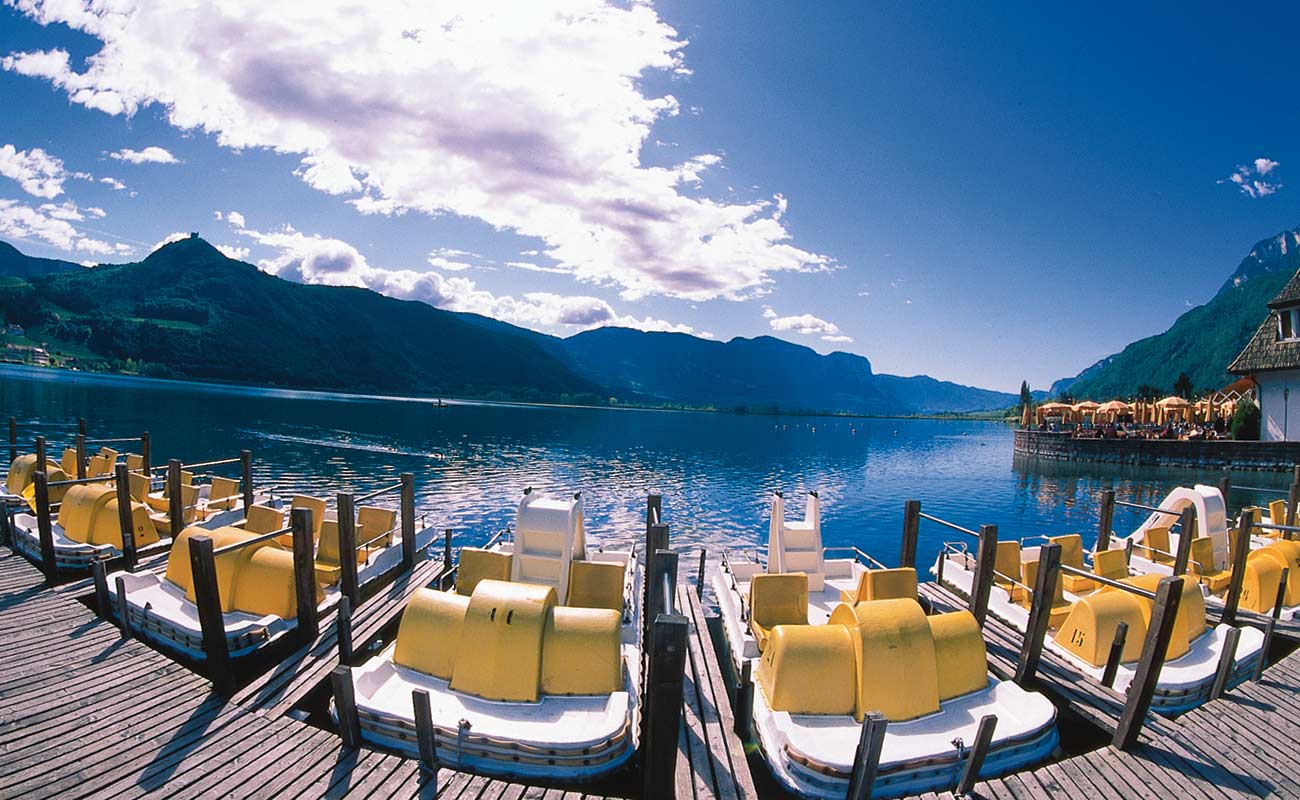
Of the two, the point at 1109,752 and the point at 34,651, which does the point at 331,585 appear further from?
the point at 1109,752

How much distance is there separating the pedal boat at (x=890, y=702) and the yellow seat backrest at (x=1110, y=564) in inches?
283

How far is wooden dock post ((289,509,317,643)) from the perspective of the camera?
1162 cm

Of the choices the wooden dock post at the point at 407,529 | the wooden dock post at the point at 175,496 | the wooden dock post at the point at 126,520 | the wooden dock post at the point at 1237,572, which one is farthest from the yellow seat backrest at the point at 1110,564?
the wooden dock post at the point at 126,520

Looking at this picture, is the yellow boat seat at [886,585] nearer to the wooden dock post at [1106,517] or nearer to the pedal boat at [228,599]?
the wooden dock post at [1106,517]

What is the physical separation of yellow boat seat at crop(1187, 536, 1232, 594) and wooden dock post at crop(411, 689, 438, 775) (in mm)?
20127

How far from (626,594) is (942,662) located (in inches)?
263

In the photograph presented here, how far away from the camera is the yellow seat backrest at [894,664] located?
9078mm

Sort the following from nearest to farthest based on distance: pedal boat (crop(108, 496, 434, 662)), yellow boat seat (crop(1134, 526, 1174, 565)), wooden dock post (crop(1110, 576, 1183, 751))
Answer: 1. wooden dock post (crop(1110, 576, 1183, 751))
2. pedal boat (crop(108, 496, 434, 662))
3. yellow boat seat (crop(1134, 526, 1174, 565))

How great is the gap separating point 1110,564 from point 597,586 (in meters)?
13.3

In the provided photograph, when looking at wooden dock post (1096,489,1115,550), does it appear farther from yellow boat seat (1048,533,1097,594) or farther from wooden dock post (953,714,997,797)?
wooden dock post (953,714,997,797)

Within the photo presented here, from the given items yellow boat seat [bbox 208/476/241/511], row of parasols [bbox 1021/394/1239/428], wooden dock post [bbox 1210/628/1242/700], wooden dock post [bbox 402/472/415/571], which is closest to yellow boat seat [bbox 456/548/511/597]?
wooden dock post [bbox 402/472/415/571]

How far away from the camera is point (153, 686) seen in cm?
931

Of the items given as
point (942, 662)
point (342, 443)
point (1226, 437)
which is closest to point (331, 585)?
point (942, 662)

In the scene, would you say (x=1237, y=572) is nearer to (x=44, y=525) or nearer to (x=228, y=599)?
(x=228, y=599)
